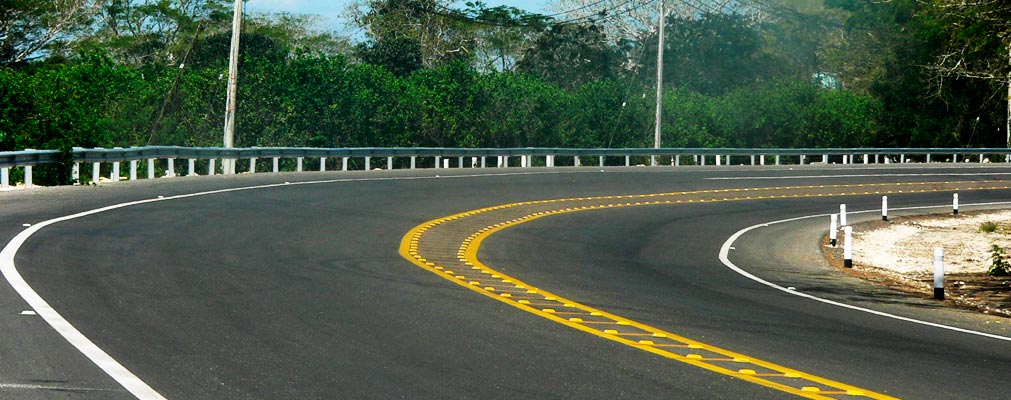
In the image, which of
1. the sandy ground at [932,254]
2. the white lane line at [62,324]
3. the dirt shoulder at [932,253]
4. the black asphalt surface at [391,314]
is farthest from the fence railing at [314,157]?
the sandy ground at [932,254]

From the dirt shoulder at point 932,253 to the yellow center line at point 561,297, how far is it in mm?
5487

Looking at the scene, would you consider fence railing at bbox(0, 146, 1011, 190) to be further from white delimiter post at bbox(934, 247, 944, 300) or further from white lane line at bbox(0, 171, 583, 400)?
white delimiter post at bbox(934, 247, 944, 300)

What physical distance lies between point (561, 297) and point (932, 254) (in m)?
14.3

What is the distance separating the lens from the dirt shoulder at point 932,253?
64.4 ft

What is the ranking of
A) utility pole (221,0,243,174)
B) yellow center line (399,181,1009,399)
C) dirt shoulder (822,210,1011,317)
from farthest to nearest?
1. utility pole (221,0,243,174)
2. dirt shoulder (822,210,1011,317)
3. yellow center line (399,181,1009,399)

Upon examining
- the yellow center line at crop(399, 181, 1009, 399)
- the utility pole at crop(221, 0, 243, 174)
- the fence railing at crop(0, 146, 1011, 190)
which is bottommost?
the yellow center line at crop(399, 181, 1009, 399)

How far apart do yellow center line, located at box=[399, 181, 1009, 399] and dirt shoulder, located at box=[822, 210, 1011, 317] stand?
5.49 meters

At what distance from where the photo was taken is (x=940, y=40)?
7425 centimetres

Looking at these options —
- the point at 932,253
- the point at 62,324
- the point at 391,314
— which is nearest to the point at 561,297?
the point at 391,314

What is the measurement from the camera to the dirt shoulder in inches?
773

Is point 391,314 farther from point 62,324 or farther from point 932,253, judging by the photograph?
point 932,253

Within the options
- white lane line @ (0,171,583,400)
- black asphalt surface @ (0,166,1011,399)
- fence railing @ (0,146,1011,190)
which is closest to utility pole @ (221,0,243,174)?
fence railing @ (0,146,1011,190)

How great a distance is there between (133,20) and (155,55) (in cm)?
281

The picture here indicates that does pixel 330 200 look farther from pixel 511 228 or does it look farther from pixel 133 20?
pixel 133 20
